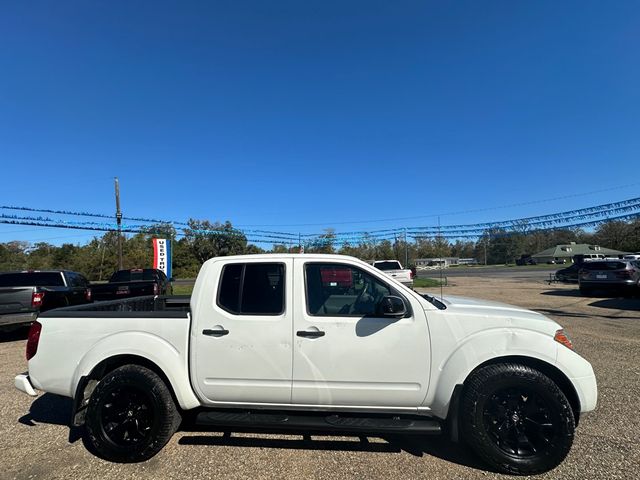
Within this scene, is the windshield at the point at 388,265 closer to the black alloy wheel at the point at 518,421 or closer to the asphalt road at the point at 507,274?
the black alloy wheel at the point at 518,421

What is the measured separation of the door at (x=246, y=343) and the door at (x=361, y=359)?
14cm

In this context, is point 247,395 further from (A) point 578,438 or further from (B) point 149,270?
(B) point 149,270

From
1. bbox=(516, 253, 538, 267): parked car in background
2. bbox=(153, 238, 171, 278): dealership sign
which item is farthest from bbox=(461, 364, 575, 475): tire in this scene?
bbox=(516, 253, 538, 267): parked car in background

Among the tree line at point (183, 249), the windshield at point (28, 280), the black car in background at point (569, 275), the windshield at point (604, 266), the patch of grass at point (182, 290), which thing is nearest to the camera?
the windshield at point (28, 280)

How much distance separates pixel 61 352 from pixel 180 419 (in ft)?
4.26

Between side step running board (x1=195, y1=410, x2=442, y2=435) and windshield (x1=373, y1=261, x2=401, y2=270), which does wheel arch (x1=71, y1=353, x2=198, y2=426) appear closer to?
side step running board (x1=195, y1=410, x2=442, y2=435)

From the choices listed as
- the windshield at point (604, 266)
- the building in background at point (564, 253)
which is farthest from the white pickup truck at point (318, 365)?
the building in background at point (564, 253)

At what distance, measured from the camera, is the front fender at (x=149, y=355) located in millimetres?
3469

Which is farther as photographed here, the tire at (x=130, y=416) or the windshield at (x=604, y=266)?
the windshield at (x=604, y=266)

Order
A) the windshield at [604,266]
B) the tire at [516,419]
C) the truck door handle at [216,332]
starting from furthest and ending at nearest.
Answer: the windshield at [604,266] < the truck door handle at [216,332] < the tire at [516,419]

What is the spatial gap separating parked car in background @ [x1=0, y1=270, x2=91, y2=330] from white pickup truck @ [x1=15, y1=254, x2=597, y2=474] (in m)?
6.11

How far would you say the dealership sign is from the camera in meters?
24.4

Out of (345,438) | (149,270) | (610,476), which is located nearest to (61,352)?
(345,438)

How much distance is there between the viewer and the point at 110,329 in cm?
359
